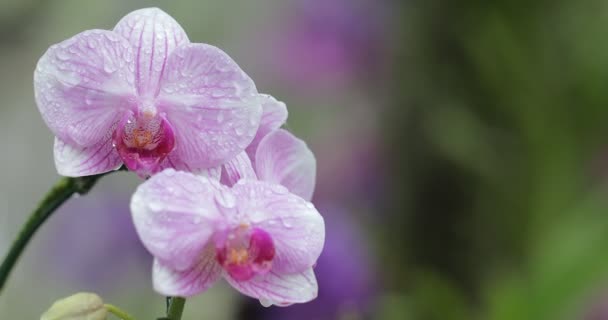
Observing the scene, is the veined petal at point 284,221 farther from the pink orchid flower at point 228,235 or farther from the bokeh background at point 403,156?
the bokeh background at point 403,156

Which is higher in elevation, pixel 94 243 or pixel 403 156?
pixel 403 156

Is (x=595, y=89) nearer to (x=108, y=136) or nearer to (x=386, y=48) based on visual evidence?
(x=386, y=48)

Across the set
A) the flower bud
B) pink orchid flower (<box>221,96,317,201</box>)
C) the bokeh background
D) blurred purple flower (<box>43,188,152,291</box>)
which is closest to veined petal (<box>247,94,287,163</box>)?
pink orchid flower (<box>221,96,317,201</box>)

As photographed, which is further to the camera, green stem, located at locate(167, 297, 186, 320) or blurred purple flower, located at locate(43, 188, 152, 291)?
blurred purple flower, located at locate(43, 188, 152, 291)

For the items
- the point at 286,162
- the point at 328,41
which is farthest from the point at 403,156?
the point at 286,162

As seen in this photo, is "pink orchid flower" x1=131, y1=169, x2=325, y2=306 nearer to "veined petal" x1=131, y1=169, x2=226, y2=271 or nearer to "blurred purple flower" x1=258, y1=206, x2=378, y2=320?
"veined petal" x1=131, y1=169, x2=226, y2=271

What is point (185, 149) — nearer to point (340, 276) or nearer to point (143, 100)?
point (143, 100)

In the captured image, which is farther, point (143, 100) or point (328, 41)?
point (328, 41)

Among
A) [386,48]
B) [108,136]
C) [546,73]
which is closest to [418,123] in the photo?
[386,48]
